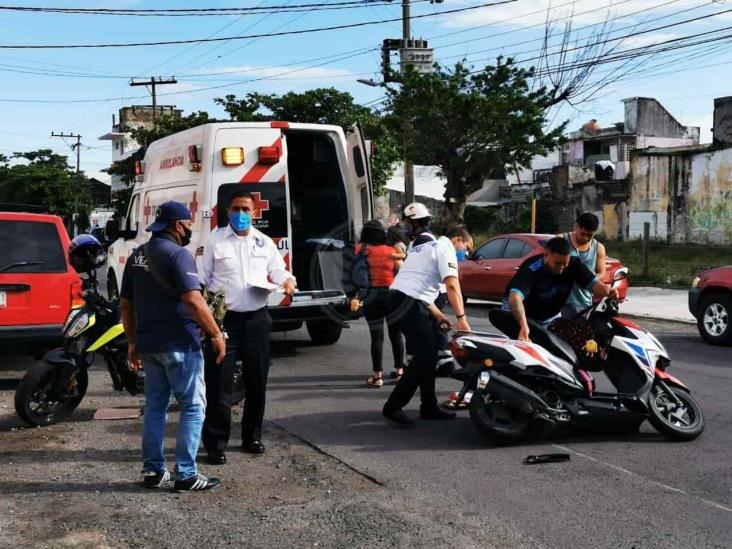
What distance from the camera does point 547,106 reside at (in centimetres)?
2947

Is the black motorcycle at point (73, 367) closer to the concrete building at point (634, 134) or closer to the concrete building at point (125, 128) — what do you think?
the concrete building at point (634, 134)

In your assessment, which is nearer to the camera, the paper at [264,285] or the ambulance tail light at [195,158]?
the paper at [264,285]

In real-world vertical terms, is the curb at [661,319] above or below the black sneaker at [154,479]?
below

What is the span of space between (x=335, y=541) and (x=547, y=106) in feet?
87.6

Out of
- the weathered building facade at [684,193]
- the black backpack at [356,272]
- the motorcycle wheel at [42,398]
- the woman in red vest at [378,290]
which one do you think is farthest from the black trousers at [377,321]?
the weathered building facade at [684,193]

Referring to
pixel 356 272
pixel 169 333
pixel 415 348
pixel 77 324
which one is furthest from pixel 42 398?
pixel 356 272

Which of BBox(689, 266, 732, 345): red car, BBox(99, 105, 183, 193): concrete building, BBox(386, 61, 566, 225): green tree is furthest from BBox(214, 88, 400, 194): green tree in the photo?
BBox(99, 105, 183, 193): concrete building

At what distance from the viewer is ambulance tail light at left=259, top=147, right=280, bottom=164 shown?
9828 millimetres

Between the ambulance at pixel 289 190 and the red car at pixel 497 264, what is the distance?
4.56 m

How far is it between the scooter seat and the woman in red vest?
1.91 m

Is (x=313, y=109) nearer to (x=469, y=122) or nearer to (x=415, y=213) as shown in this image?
(x=469, y=122)

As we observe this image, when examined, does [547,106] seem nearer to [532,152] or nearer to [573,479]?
[532,152]

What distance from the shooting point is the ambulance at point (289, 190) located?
31.8 ft

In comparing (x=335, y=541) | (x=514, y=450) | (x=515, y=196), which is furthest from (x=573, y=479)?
(x=515, y=196)
